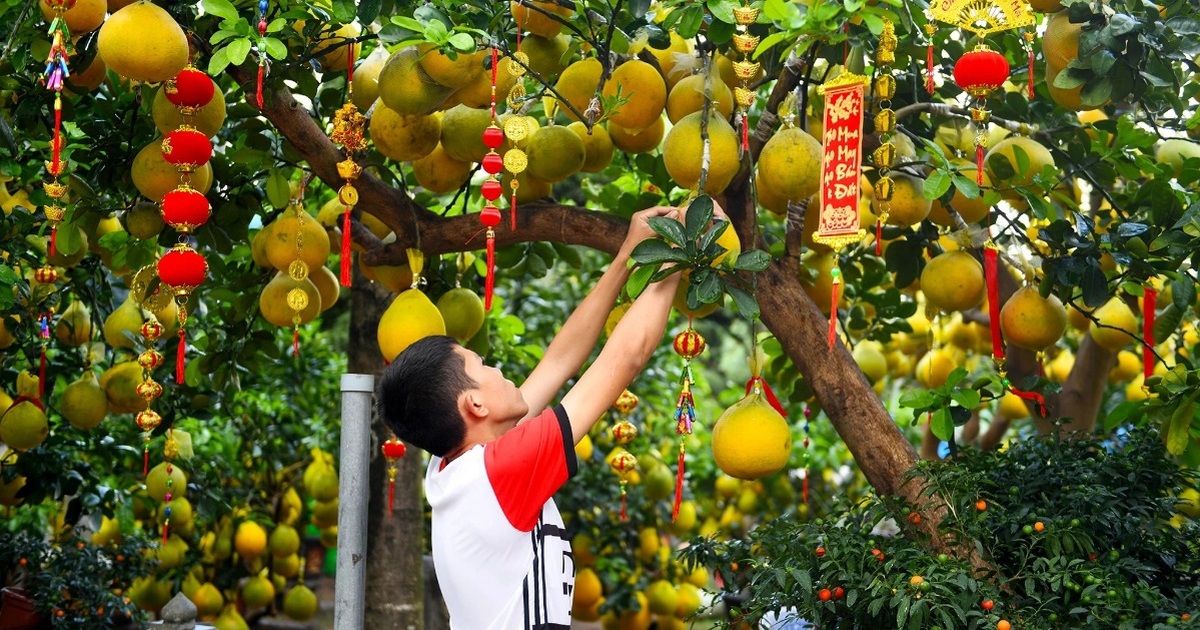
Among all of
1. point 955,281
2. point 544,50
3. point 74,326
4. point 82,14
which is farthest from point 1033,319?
point 74,326

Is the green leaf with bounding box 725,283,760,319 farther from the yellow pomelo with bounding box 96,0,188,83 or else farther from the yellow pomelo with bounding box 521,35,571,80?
the yellow pomelo with bounding box 96,0,188,83

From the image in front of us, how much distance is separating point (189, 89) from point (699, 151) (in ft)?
3.12

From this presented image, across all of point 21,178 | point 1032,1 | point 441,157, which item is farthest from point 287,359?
point 1032,1

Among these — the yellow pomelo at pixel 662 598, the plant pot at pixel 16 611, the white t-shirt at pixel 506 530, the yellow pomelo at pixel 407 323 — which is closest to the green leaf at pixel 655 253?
the white t-shirt at pixel 506 530

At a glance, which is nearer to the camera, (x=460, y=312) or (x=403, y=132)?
(x=403, y=132)

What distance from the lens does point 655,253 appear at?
191 cm

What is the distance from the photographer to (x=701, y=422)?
20.7 feet

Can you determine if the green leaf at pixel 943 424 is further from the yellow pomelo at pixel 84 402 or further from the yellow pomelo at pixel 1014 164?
the yellow pomelo at pixel 84 402

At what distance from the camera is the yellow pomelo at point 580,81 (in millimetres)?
2441

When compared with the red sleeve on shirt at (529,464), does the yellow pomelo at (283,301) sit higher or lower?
higher

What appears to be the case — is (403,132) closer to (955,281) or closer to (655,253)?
(655,253)

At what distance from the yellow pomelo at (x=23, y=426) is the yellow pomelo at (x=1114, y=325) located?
2765 mm

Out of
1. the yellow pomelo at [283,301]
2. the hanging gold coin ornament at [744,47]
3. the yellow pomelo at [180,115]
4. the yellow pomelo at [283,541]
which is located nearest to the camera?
the hanging gold coin ornament at [744,47]

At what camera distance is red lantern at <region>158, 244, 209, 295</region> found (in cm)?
232
